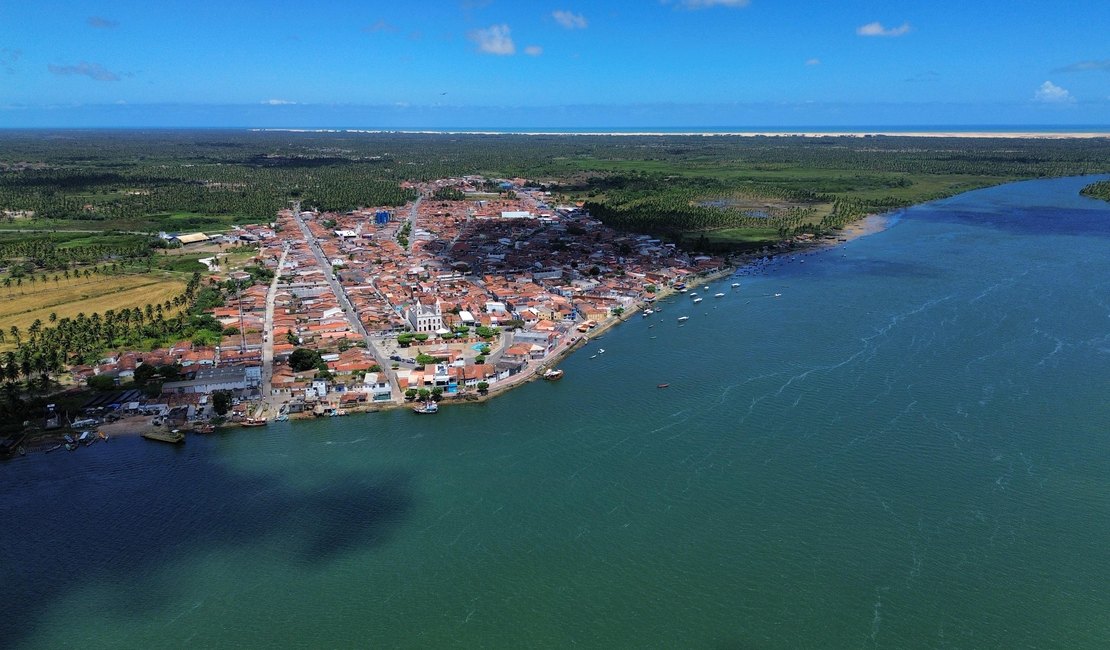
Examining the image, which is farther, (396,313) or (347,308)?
(347,308)

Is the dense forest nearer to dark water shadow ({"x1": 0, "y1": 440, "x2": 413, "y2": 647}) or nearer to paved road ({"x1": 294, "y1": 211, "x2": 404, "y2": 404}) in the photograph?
paved road ({"x1": 294, "y1": 211, "x2": 404, "y2": 404})

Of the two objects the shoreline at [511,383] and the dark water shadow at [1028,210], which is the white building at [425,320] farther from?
the dark water shadow at [1028,210]

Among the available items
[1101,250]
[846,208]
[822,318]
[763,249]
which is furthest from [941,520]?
[846,208]

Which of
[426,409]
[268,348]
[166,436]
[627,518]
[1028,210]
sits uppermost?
[1028,210]

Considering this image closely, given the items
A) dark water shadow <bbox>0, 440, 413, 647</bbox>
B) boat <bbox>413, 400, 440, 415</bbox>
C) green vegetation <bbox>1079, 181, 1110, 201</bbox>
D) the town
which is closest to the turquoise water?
dark water shadow <bbox>0, 440, 413, 647</bbox>

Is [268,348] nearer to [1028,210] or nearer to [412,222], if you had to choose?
[412,222]

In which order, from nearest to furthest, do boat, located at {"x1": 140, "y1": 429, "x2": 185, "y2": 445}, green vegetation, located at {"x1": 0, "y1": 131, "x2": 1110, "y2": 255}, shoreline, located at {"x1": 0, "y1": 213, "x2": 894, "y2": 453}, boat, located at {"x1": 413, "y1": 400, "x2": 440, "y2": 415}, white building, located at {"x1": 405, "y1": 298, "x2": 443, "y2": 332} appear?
boat, located at {"x1": 140, "y1": 429, "x2": 185, "y2": 445} → shoreline, located at {"x1": 0, "y1": 213, "x2": 894, "y2": 453} → boat, located at {"x1": 413, "y1": 400, "x2": 440, "y2": 415} → white building, located at {"x1": 405, "y1": 298, "x2": 443, "y2": 332} → green vegetation, located at {"x1": 0, "y1": 131, "x2": 1110, "y2": 255}

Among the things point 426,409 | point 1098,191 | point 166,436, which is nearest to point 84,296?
point 166,436

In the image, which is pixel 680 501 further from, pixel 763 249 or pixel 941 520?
pixel 763 249
